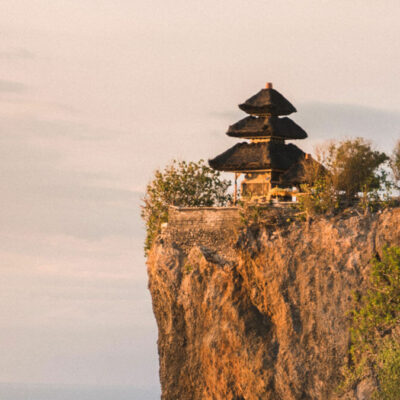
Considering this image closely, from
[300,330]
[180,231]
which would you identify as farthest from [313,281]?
[180,231]

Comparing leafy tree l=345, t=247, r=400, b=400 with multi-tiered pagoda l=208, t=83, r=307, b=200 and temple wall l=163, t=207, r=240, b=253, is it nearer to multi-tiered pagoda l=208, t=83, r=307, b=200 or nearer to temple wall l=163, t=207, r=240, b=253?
temple wall l=163, t=207, r=240, b=253

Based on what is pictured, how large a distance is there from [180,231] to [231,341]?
20.6 feet

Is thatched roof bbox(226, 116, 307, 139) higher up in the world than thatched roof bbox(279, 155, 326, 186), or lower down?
higher up

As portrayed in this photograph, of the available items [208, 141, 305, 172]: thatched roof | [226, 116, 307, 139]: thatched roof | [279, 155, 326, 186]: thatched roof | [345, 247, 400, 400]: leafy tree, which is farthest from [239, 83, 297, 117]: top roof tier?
[345, 247, 400, 400]: leafy tree

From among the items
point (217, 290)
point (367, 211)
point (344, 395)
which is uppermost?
point (367, 211)

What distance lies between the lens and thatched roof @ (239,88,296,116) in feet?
182

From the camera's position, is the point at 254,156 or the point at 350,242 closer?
the point at 350,242

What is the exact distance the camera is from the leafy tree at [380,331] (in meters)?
48.2

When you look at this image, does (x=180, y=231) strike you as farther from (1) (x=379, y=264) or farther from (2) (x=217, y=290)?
(1) (x=379, y=264)

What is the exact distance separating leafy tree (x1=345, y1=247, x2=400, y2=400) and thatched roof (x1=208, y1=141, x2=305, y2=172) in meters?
8.17

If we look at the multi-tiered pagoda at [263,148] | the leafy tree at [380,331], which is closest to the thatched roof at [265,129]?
the multi-tiered pagoda at [263,148]

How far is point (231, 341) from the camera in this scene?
51.5m

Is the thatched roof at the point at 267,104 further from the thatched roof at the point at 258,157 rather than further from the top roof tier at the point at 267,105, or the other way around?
the thatched roof at the point at 258,157

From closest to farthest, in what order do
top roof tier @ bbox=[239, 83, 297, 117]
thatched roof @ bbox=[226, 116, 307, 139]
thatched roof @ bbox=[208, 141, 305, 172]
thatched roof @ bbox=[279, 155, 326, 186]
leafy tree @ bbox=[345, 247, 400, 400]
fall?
leafy tree @ bbox=[345, 247, 400, 400], thatched roof @ bbox=[279, 155, 326, 186], thatched roof @ bbox=[208, 141, 305, 172], thatched roof @ bbox=[226, 116, 307, 139], top roof tier @ bbox=[239, 83, 297, 117]
